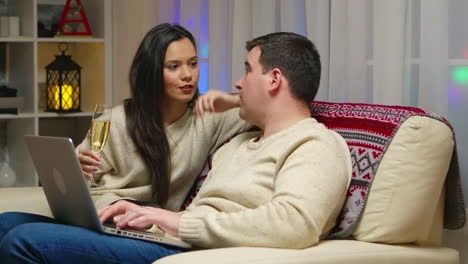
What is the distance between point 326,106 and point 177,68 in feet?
1.62

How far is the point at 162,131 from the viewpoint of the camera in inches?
96.4

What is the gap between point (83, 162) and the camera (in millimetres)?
2275

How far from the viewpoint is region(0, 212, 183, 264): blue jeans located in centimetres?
184

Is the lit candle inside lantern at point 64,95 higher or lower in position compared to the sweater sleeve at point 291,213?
higher

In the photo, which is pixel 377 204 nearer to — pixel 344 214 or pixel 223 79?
pixel 344 214

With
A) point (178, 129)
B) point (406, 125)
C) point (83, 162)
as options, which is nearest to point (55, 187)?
point (83, 162)

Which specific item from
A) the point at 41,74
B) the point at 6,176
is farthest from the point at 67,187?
the point at 41,74

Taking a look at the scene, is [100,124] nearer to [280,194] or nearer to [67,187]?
[67,187]

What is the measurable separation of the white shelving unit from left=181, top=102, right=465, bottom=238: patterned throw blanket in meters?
2.30

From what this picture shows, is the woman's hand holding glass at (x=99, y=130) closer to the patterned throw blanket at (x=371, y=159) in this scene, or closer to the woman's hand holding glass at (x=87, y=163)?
the woman's hand holding glass at (x=87, y=163)

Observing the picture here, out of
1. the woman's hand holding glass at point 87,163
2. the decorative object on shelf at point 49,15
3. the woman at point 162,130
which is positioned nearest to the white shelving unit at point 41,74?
the decorative object on shelf at point 49,15

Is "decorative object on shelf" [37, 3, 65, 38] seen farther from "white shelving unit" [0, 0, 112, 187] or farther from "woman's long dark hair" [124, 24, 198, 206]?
"woman's long dark hair" [124, 24, 198, 206]

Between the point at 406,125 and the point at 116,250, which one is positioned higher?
the point at 406,125

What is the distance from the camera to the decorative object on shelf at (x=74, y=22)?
13.5ft
